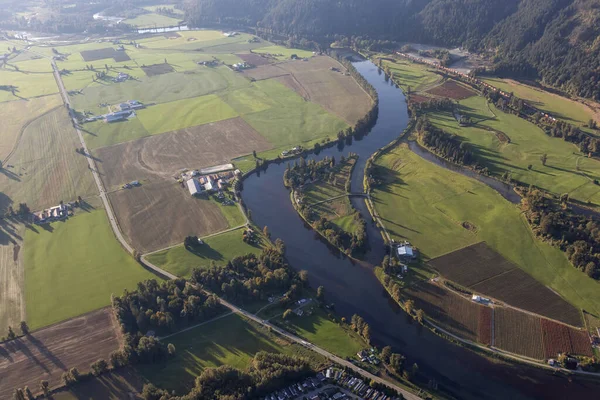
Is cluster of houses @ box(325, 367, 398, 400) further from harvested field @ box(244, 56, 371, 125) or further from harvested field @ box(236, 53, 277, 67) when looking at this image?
harvested field @ box(236, 53, 277, 67)

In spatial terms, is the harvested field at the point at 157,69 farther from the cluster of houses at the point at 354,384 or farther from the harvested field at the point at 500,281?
the cluster of houses at the point at 354,384

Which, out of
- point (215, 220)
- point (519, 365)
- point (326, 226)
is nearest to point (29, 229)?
point (215, 220)

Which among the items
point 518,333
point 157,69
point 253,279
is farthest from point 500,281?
point 157,69

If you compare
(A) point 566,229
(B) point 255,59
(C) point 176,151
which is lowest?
(A) point 566,229

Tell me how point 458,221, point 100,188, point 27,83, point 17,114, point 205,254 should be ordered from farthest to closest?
point 27,83 → point 17,114 → point 100,188 → point 458,221 → point 205,254

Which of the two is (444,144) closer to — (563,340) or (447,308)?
(447,308)
